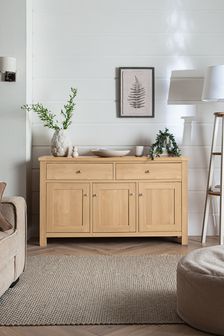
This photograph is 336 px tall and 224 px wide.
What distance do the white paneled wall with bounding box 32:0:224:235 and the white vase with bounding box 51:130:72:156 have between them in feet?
1.05

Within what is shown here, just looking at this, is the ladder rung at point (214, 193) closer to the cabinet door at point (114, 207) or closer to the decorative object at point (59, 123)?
Result: the cabinet door at point (114, 207)

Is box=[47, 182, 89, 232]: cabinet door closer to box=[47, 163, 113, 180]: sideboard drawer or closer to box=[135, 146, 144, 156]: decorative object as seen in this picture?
box=[47, 163, 113, 180]: sideboard drawer

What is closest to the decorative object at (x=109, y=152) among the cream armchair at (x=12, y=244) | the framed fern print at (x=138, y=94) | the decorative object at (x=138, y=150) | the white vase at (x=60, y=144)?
the decorative object at (x=138, y=150)

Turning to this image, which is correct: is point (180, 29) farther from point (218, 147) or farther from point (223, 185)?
point (223, 185)

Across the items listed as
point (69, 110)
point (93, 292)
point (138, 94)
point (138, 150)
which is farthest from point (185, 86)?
point (93, 292)

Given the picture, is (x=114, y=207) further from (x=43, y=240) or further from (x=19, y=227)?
(x=19, y=227)

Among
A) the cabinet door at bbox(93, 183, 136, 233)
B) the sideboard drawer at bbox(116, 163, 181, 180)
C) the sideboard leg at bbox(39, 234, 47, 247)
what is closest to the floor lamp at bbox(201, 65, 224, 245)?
the sideboard drawer at bbox(116, 163, 181, 180)

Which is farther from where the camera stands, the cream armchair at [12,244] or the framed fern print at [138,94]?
the framed fern print at [138,94]

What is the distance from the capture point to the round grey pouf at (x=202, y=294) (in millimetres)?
2092

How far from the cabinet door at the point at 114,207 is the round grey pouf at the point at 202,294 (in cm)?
178

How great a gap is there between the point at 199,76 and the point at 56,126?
1561 millimetres

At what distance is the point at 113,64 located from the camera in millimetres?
4633

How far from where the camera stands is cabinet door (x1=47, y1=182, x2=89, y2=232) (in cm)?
412

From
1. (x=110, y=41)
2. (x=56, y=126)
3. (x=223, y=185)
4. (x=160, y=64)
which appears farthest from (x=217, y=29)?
(x=56, y=126)
